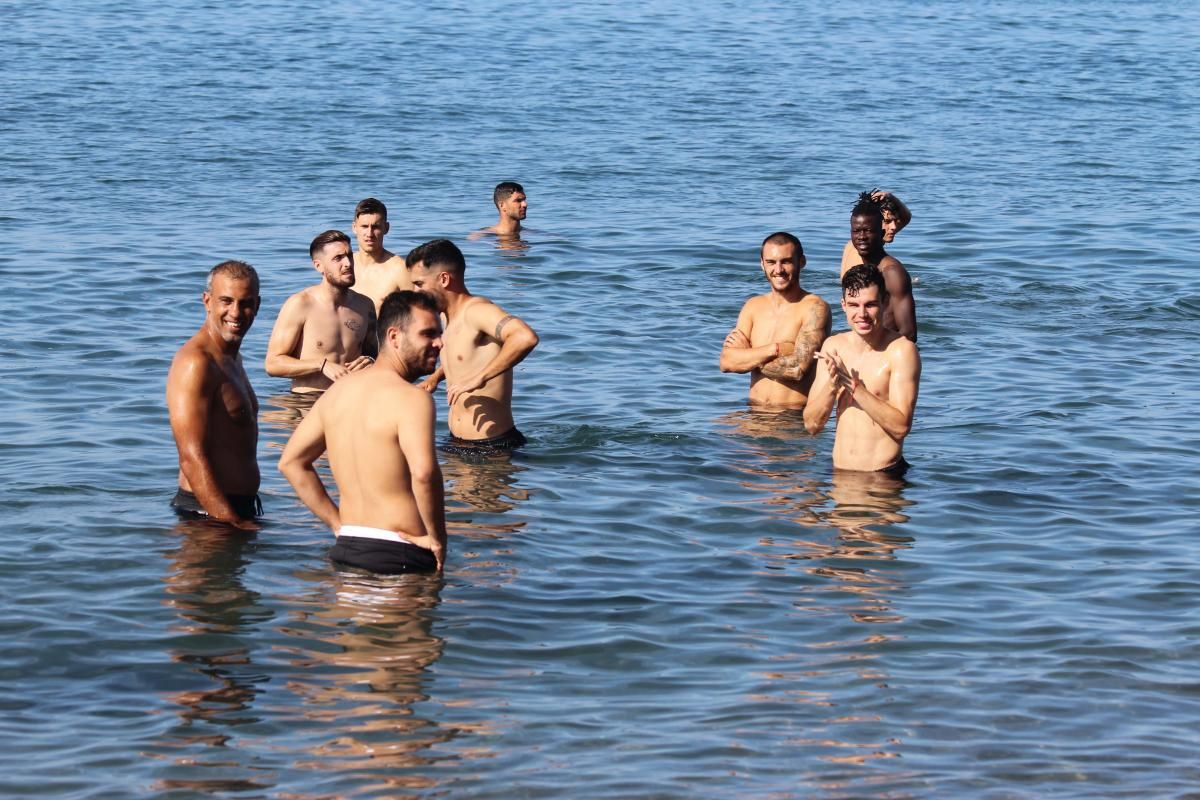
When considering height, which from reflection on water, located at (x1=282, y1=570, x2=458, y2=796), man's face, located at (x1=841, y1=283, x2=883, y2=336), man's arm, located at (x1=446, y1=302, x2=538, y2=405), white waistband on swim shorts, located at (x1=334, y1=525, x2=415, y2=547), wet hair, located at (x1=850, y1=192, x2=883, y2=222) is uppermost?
wet hair, located at (x1=850, y1=192, x2=883, y2=222)

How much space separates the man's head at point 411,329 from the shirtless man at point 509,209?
11.4m

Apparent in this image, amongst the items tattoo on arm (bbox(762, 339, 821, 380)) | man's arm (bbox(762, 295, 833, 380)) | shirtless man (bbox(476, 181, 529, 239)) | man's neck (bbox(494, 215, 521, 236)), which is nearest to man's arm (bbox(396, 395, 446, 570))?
man's arm (bbox(762, 295, 833, 380))

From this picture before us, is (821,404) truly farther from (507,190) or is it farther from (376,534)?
(507,190)

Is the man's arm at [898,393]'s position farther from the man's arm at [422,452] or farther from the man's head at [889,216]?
the man's arm at [422,452]

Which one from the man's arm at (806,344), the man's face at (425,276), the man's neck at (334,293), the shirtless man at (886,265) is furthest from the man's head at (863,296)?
the man's neck at (334,293)

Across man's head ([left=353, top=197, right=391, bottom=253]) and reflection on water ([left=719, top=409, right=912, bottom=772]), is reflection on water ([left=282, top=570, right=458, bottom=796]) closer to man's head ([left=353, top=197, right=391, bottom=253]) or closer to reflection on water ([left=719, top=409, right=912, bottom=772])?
reflection on water ([left=719, top=409, right=912, bottom=772])

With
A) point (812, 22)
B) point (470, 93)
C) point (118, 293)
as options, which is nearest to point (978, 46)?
point (812, 22)

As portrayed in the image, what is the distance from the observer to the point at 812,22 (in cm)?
4281

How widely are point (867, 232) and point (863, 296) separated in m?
2.11

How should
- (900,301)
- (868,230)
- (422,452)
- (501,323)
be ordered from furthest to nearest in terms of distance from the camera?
(868,230)
(900,301)
(501,323)
(422,452)

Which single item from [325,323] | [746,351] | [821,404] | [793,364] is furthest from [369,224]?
[821,404]

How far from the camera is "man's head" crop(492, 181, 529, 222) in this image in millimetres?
19141

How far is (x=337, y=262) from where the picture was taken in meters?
11.8

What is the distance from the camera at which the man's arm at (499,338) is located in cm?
1059
